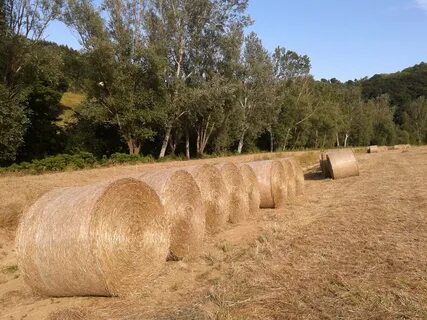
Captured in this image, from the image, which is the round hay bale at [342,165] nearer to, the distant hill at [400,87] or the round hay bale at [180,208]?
the round hay bale at [180,208]

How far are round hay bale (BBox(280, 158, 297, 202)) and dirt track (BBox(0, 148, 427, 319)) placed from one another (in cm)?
449

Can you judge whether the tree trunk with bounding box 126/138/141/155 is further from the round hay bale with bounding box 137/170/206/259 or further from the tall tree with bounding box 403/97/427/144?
the tall tree with bounding box 403/97/427/144

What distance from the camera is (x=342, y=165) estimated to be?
846 inches

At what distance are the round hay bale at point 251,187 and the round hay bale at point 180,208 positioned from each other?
3.97 metres

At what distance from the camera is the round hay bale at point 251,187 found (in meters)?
13.3

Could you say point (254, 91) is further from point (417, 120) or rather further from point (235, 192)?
point (417, 120)

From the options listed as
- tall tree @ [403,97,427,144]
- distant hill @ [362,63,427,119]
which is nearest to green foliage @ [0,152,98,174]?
tall tree @ [403,97,427,144]

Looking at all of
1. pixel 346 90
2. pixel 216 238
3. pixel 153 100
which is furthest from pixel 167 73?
pixel 346 90

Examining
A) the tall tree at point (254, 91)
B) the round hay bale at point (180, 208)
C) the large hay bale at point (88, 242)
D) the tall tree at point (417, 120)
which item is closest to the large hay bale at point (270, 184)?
the round hay bale at point (180, 208)

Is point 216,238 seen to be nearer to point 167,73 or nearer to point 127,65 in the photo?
point 127,65

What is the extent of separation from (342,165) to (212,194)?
1191cm

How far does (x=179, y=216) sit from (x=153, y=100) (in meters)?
28.3

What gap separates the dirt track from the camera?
571 centimetres

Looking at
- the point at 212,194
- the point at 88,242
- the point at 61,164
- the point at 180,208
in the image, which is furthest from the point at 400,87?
the point at 88,242
